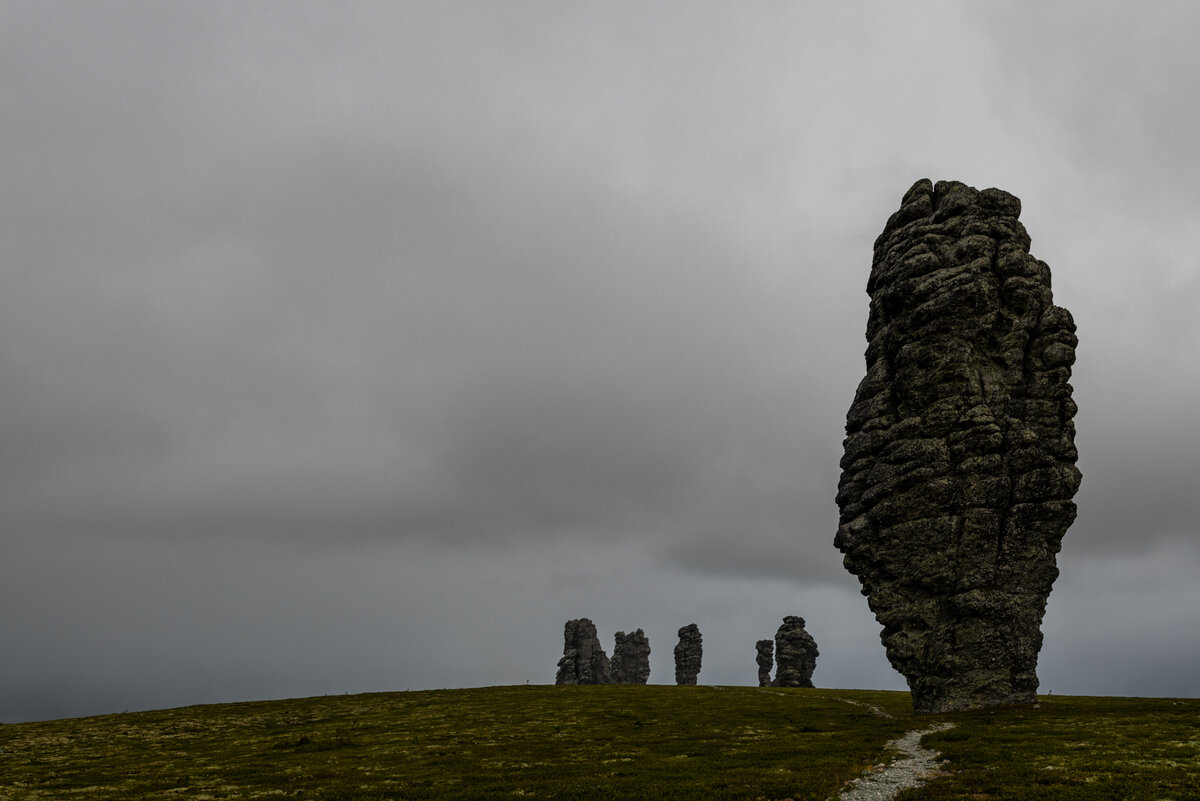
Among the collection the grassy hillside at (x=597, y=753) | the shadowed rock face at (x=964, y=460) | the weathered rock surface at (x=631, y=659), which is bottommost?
the weathered rock surface at (x=631, y=659)

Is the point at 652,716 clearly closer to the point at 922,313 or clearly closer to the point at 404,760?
the point at 404,760

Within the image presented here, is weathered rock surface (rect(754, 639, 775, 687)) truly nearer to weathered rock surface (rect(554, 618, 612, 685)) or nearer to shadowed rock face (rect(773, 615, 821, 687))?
shadowed rock face (rect(773, 615, 821, 687))

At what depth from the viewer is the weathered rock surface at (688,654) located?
166 m

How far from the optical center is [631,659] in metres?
181

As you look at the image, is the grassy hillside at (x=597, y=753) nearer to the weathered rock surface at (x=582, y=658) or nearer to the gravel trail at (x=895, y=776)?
the gravel trail at (x=895, y=776)

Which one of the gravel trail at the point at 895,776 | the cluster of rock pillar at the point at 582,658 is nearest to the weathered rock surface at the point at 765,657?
the cluster of rock pillar at the point at 582,658

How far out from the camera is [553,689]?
10231cm

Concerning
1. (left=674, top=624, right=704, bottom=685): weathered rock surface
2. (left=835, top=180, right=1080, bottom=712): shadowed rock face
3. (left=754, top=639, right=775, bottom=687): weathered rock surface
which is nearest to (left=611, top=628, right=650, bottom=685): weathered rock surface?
(left=674, top=624, right=704, bottom=685): weathered rock surface

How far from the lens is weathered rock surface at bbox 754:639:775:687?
154 m

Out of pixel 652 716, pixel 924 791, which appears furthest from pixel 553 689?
pixel 924 791

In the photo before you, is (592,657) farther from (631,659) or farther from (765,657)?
(765,657)

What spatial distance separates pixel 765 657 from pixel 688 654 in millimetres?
20542

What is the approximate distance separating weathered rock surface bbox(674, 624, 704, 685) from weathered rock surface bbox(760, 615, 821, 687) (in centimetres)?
3316

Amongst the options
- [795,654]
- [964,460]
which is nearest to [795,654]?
[795,654]
